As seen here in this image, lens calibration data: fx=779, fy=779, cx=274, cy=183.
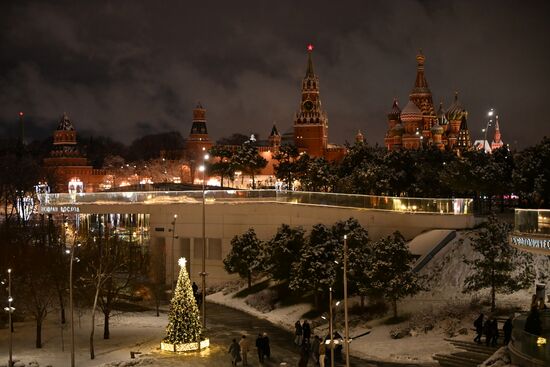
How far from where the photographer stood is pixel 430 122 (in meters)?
136

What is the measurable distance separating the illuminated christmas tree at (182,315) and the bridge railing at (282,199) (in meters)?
17.7

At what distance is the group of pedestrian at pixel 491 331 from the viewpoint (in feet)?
90.6

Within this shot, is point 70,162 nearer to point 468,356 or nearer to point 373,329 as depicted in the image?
point 373,329

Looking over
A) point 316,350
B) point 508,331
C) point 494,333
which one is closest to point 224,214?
point 316,350

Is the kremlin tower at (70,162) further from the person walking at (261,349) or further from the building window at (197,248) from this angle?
the person walking at (261,349)

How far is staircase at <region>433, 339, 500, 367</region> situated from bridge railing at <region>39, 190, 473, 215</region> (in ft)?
49.5

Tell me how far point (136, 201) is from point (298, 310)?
21.5 m

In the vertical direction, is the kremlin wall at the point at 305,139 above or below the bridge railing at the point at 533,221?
above

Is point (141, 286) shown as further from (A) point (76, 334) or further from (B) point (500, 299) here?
(B) point (500, 299)

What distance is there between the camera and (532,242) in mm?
24859

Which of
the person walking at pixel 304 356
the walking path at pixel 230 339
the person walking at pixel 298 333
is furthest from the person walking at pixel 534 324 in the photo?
the person walking at pixel 298 333

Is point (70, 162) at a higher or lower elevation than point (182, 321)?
higher

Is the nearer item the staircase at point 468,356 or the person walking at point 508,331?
the person walking at point 508,331

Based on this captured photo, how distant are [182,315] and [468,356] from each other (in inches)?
443
